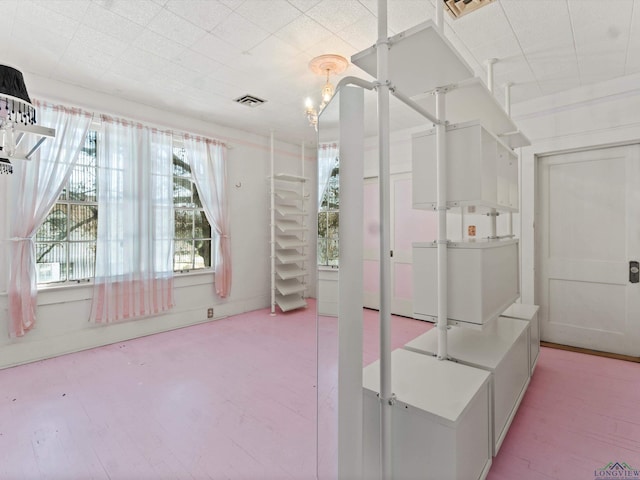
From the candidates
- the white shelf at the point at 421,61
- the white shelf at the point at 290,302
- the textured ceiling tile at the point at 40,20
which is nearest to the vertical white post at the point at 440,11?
the white shelf at the point at 421,61

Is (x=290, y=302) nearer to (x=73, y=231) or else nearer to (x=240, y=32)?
(x=73, y=231)

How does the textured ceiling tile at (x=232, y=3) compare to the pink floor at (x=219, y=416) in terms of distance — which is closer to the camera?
the pink floor at (x=219, y=416)

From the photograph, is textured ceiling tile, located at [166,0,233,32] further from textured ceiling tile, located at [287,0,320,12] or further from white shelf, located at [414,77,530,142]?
white shelf, located at [414,77,530,142]

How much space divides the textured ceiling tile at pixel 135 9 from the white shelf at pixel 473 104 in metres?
1.89

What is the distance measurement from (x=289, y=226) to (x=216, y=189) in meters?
1.24

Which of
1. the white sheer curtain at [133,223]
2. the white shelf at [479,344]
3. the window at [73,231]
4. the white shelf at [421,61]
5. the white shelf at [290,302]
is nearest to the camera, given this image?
the white shelf at [421,61]

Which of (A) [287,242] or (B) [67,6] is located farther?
(A) [287,242]

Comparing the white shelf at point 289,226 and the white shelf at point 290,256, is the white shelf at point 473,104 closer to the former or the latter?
the white shelf at point 289,226

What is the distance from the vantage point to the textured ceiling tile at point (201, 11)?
84.1 inches

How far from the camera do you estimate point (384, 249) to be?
4.25 feet

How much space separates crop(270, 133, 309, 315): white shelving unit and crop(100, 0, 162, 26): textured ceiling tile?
2.75 meters

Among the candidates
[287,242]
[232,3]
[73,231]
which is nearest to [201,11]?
[232,3]

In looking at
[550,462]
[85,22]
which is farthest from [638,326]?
[85,22]

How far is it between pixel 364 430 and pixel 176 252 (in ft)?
11.8
